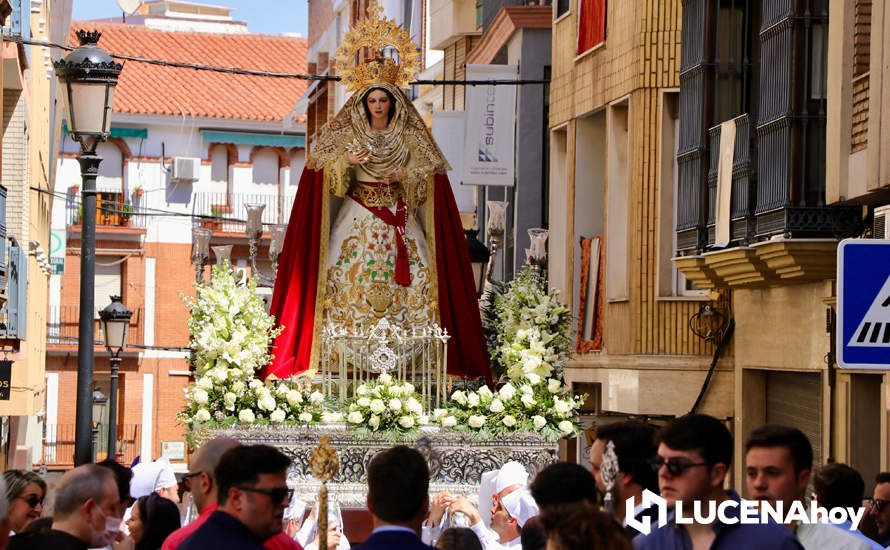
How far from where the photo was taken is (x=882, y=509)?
30.6 feet

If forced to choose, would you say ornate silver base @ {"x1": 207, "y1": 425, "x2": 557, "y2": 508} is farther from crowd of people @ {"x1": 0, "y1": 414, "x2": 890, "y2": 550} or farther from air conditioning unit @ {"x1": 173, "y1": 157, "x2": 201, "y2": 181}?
air conditioning unit @ {"x1": 173, "y1": 157, "x2": 201, "y2": 181}

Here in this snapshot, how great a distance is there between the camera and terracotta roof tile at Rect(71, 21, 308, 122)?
53.7 meters

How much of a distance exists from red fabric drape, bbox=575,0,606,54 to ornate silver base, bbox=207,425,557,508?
7.80 metres

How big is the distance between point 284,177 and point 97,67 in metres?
42.1

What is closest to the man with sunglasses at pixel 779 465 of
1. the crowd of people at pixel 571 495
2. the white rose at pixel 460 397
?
the crowd of people at pixel 571 495

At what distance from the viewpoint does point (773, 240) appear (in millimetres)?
14945

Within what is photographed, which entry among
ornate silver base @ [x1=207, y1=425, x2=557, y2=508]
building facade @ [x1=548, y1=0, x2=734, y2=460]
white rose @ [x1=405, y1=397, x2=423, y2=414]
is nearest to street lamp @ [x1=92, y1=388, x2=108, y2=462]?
building facade @ [x1=548, y1=0, x2=734, y2=460]

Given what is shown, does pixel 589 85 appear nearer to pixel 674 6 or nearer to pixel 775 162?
pixel 674 6

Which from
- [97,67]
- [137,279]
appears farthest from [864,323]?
[137,279]

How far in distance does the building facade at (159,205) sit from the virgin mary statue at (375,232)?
3344cm

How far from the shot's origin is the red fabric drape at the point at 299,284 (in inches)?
587

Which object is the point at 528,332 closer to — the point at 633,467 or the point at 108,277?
the point at 633,467

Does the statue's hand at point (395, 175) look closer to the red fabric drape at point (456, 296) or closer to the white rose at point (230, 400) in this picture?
the red fabric drape at point (456, 296)

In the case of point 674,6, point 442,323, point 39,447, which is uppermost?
point 674,6
